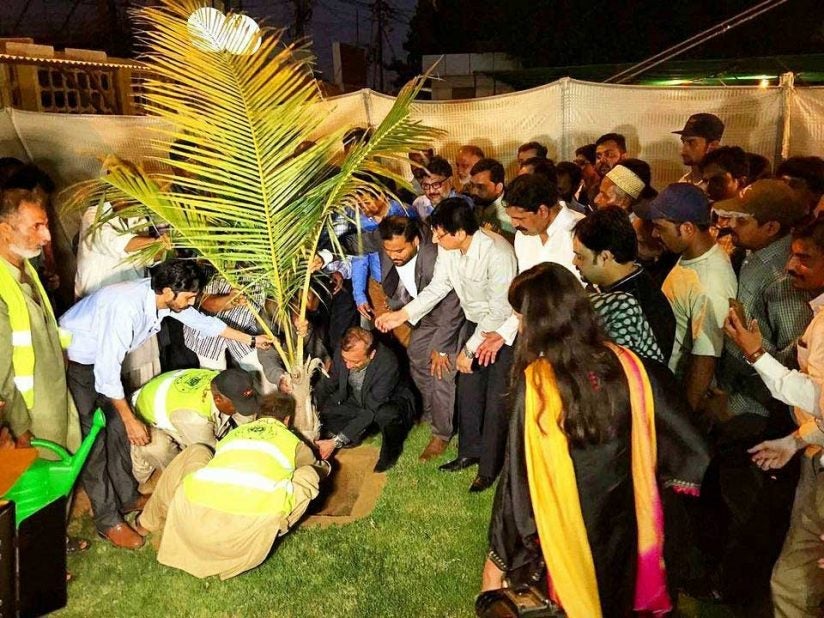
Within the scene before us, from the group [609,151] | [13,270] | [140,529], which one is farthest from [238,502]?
[609,151]

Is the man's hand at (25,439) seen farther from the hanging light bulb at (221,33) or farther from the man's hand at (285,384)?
the hanging light bulb at (221,33)

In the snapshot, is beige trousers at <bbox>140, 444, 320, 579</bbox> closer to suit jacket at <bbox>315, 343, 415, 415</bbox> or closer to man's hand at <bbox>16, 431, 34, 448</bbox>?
man's hand at <bbox>16, 431, 34, 448</bbox>

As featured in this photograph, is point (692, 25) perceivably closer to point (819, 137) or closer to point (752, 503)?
point (819, 137)

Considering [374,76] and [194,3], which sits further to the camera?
[374,76]

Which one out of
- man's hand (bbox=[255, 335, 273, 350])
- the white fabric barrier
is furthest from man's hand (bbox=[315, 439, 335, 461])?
the white fabric barrier

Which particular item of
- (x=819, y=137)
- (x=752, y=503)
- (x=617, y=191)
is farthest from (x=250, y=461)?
(x=819, y=137)

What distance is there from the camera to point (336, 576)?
3580 millimetres

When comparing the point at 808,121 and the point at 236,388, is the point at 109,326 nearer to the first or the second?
the point at 236,388

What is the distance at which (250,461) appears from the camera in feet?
11.0

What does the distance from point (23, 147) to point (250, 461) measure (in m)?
4.27

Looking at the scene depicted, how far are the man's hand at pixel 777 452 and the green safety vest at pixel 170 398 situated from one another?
10.1ft

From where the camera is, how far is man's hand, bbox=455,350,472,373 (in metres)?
4.41

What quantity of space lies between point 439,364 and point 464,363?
0.36 m

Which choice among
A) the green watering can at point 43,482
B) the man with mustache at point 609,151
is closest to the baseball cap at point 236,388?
the green watering can at point 43,482
